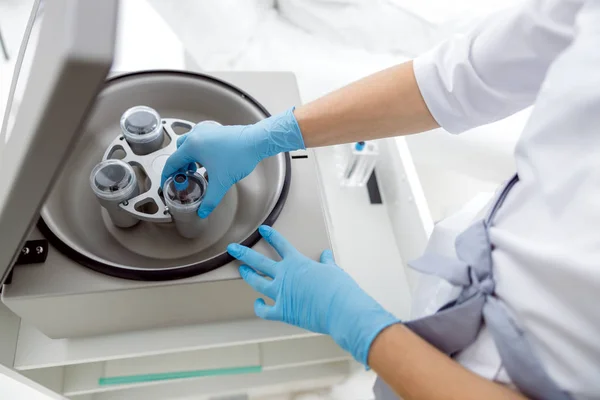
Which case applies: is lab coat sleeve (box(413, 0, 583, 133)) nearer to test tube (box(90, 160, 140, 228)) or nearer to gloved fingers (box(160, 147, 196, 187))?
gloved fingers (box(160, 147, 196, 187))

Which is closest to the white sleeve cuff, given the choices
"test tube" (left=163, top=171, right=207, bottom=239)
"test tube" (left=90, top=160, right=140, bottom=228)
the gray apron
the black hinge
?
the gray apron

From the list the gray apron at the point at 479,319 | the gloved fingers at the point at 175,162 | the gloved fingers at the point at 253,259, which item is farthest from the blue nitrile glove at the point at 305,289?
the gloved fingers at the point at 175,162

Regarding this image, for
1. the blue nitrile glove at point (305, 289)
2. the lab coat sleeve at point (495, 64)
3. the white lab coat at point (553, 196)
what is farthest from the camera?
the blue nitrile glove at point (305, 289)

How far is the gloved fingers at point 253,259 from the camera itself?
0.91 m

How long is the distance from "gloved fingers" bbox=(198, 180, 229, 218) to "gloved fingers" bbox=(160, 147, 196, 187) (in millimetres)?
71

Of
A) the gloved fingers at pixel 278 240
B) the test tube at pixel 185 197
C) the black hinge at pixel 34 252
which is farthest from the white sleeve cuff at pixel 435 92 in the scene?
the black hinge at pixel 34 252

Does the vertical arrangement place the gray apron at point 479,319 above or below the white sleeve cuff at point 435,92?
below

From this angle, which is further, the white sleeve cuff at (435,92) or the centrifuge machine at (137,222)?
the white sleeve cuff at (435,92)

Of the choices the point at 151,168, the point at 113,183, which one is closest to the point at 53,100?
the point at 113,183

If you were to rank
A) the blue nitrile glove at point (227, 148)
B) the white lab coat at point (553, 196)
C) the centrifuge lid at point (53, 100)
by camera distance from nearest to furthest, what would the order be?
the centrifuge lid at point (53, 100)
the white lab coat at point (553, 196)
the blue nitrile glove at point (227, 148)

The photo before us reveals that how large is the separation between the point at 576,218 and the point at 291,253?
0.51m

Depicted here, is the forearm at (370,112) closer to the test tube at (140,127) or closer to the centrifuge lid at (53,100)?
the test tube at (140,127)

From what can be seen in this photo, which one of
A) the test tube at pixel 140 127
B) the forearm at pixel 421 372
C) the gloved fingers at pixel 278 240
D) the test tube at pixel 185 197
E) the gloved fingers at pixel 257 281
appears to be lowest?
the forearm at pixel 421 372

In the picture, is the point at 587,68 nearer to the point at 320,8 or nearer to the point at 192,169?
the point at 192,169
